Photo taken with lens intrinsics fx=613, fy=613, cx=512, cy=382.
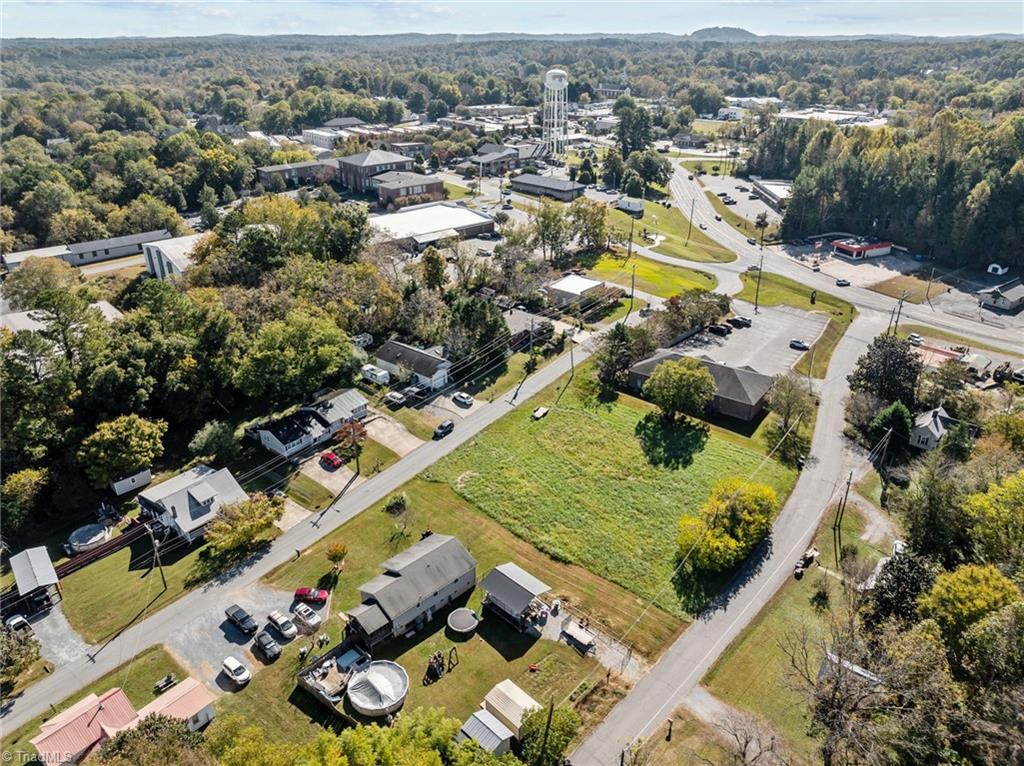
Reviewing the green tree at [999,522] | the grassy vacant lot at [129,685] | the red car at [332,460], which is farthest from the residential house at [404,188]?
the green tree at [999,522]

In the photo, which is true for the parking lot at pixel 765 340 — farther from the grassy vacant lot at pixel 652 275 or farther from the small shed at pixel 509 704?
the small shed at pixel 509 704

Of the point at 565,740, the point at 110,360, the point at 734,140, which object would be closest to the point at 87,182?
the point at 110,360

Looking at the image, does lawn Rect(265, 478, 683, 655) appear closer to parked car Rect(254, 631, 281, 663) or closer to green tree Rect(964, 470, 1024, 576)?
parked car Rect(254, 631, 281, 663)

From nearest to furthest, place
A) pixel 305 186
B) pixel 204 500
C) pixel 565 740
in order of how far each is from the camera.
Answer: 1. pixel 565 740
2. pixel 204 500
3. pixel 305 186

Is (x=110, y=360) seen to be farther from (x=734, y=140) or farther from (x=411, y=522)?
(x=734, y=140)

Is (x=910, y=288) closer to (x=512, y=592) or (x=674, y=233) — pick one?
(x=674, y=233)

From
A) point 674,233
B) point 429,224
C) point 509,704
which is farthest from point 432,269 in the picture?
point 509,704

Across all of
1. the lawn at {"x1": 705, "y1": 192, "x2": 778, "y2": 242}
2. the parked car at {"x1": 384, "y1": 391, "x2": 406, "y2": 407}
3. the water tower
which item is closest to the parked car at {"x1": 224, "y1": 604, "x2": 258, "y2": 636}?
the parked car at {"x1": 384, "y1": 391, "x2": 406, "y2": 407}
